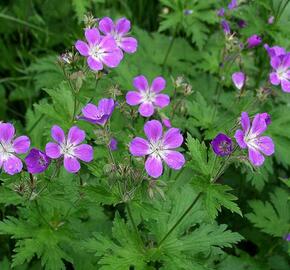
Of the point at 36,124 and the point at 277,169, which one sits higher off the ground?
the point at 36,124

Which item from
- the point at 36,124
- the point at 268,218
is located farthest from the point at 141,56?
the point at 268,218

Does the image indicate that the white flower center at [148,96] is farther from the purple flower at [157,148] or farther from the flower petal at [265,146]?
the flower petal at [265,146]

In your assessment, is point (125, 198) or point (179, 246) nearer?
point (125, 198)

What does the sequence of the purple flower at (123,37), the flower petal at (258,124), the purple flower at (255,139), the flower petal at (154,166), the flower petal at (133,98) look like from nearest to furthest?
1. the flower petal at (154,166)
2. the purple flower at (255,139)
3. the flower petal at (258,124)
4. the flower petal at (133,98)
5. the purple flower at (123,37)

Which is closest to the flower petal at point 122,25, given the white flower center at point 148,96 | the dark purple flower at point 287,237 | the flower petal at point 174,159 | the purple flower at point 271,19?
the white flower center at point 148,96

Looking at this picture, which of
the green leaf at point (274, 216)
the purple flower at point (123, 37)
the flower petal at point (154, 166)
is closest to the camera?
the flower petal at point (154, 166)

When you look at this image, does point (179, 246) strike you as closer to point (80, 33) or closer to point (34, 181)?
point (34, 181)

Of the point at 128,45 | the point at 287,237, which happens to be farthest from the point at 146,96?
the point at 287,237
